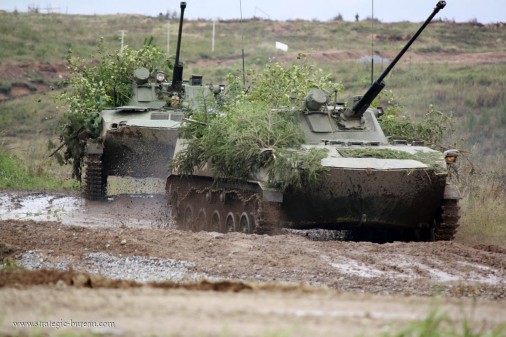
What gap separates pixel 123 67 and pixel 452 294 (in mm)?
14747

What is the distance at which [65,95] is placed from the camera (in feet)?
72.5

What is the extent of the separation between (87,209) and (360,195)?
6446 mm

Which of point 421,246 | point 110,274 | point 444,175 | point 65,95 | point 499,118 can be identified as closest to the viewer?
point 110,274

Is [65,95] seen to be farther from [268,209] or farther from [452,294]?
[452,294]

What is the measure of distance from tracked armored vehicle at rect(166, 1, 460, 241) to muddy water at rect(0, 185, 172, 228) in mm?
2024

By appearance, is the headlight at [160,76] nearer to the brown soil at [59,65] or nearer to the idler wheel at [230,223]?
the idler wheel at [230,223]

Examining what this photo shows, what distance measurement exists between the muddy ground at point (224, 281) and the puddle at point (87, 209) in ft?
0.20

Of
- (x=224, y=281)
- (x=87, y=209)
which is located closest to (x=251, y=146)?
(x=87, y=209)

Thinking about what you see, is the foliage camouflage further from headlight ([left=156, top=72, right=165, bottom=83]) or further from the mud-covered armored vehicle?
headlight ([left=156, top=72, right=165, bottom=83])

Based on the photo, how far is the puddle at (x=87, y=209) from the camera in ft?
53.6

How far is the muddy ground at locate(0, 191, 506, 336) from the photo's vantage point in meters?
5.71

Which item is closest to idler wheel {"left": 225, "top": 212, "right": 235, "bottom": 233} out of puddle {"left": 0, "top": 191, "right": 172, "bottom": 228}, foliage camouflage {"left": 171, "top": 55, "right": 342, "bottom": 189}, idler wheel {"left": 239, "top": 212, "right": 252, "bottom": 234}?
idler wheel {"left": 239, "top": 212, "right": 252, "bottom": 234}

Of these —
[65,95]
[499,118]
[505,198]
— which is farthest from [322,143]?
[499,118]

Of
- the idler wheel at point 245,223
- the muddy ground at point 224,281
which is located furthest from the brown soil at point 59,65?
the muddy ground at point 224,281
